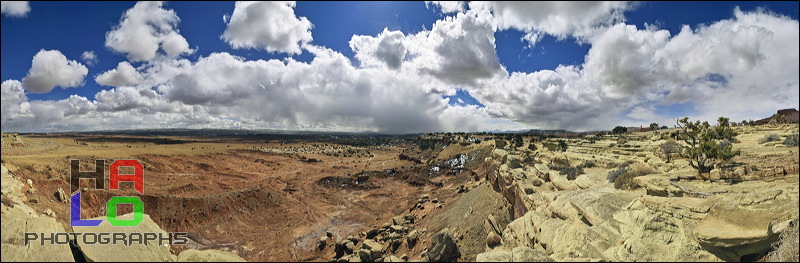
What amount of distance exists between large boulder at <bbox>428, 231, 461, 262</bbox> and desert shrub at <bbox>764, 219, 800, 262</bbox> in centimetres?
1189

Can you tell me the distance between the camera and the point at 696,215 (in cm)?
993

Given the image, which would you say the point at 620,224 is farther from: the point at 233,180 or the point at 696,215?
the point at 233,180

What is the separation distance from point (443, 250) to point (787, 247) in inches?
487

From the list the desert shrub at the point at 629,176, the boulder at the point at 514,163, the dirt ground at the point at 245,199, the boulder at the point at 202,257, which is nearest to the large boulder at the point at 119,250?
the boulder at the point at 202,257

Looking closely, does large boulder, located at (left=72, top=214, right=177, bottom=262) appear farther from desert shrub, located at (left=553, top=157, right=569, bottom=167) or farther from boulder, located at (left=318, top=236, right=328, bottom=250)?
desert shrub, located at (left=553, top=157, right=569, bottom=167)

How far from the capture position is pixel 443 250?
16203 mm

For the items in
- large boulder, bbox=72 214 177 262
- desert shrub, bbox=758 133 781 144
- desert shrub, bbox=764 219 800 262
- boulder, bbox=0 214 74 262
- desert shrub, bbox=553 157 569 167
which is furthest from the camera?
desert shrub, bbox=553 157 569 167

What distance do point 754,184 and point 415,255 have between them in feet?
59.0

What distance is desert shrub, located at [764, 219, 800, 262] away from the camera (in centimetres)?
780

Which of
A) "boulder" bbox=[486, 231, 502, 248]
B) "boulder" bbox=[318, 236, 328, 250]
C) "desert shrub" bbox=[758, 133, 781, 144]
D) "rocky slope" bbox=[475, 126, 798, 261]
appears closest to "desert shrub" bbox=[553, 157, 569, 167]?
"rocky slope" bbox=[475, 126, 798, 261]

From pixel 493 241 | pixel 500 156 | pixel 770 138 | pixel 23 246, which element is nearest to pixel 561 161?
pixel 500 156

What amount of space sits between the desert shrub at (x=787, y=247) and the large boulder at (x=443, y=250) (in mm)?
11889

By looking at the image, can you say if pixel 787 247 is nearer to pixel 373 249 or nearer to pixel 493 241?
pixel 493 241

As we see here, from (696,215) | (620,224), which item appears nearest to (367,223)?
(620,224)
